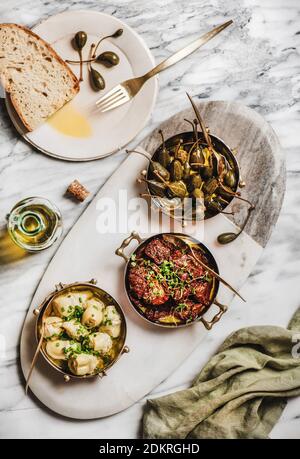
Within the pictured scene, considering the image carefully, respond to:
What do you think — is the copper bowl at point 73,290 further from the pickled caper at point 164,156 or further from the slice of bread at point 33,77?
the slice of bread at point 33,77

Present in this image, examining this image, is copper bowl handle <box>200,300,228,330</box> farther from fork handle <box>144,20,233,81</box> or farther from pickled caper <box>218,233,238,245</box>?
fork handle <box>144,20,233,81</box>

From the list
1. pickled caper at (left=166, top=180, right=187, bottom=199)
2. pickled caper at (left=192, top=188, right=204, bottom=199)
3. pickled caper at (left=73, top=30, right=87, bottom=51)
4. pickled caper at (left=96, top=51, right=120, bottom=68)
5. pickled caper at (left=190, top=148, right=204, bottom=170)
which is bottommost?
pickled caper at (left=192, top=188, right=204, bottom=199)

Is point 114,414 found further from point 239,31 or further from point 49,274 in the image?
point 239,31

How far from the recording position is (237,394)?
1669 mm

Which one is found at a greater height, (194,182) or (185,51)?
(185,51)

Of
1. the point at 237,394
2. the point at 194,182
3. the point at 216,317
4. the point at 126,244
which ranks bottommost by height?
the point at 237,394

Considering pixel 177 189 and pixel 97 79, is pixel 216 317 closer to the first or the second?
pixel 177 189

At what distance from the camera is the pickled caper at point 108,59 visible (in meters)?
1.70

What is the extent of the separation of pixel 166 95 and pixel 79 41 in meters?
0.34

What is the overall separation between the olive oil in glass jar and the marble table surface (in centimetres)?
11

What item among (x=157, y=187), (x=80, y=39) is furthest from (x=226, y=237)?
(x=80, y=39)

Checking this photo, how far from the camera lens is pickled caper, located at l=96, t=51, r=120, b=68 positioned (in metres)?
1.70

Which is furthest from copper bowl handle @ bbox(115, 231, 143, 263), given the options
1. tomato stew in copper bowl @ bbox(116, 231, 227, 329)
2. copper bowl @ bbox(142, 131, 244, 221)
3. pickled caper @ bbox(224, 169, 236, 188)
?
pickled caper @ bbox(224, 169, 236, 188)

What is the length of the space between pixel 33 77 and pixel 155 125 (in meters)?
0.44
